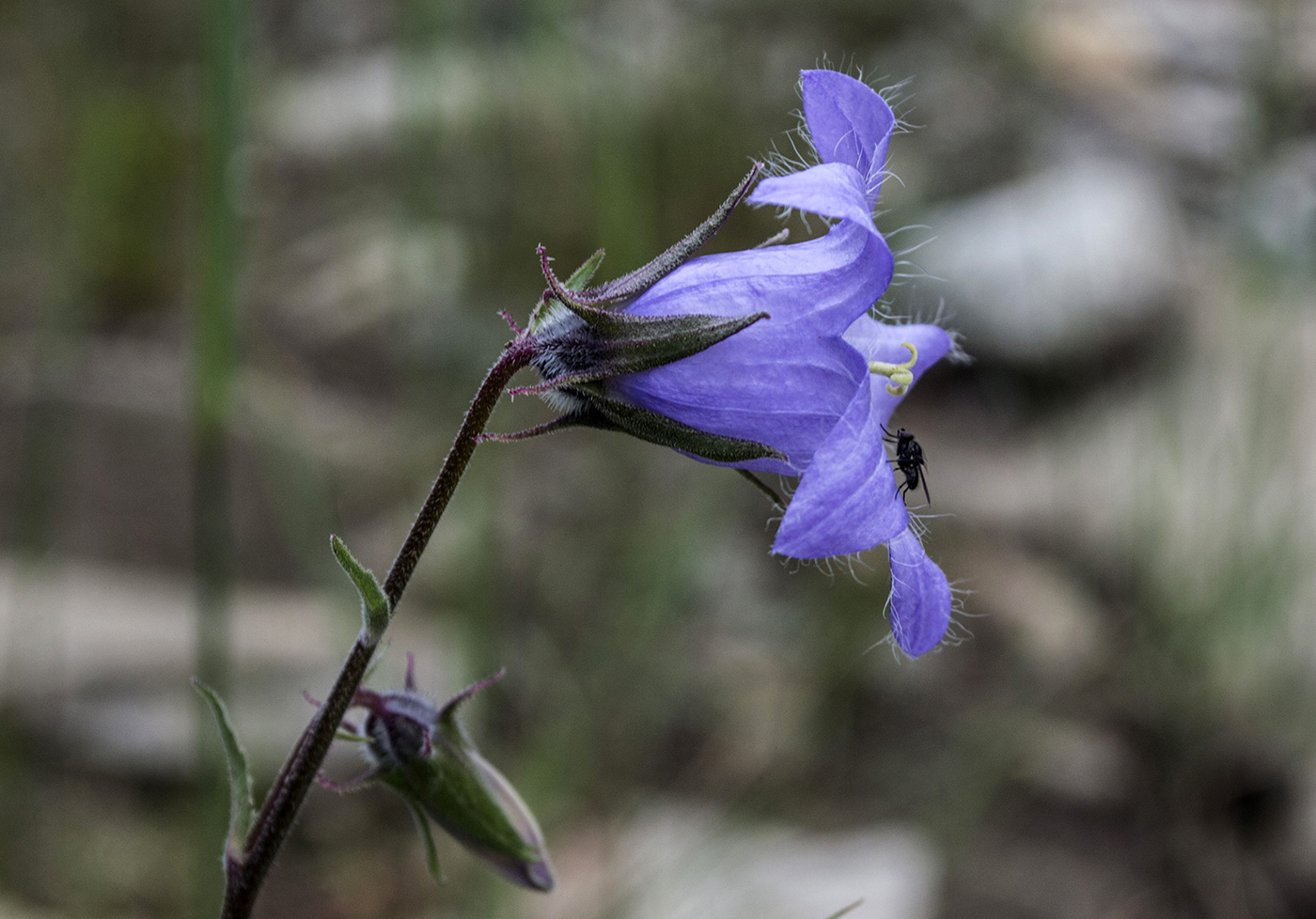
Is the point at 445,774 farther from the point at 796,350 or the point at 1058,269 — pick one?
the point at 1058,269

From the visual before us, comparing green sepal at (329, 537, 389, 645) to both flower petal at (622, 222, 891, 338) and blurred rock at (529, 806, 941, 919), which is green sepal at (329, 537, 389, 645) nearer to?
flower petal at (622, 222, 891, 338)

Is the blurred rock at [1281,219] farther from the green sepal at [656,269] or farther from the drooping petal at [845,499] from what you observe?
the drooping petal at [845,499]

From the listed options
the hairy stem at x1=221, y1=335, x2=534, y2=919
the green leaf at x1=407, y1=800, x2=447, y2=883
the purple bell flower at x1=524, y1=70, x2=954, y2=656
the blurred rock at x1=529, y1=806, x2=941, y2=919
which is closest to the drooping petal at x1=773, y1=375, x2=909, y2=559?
the purple bell flower at x1=524, y1=70, x2=954, y2=656

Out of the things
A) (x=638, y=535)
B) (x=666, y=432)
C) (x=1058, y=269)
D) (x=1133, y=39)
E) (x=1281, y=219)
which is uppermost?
(x=1133, y=39)

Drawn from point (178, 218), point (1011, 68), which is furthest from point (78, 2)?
point (1011, 68)

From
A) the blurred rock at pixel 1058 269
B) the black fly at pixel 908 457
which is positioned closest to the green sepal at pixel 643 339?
the black fly at pixel 908 457

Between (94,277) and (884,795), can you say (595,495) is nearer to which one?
(884,795)

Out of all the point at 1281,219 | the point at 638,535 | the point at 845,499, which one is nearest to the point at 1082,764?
the point at 638,535
